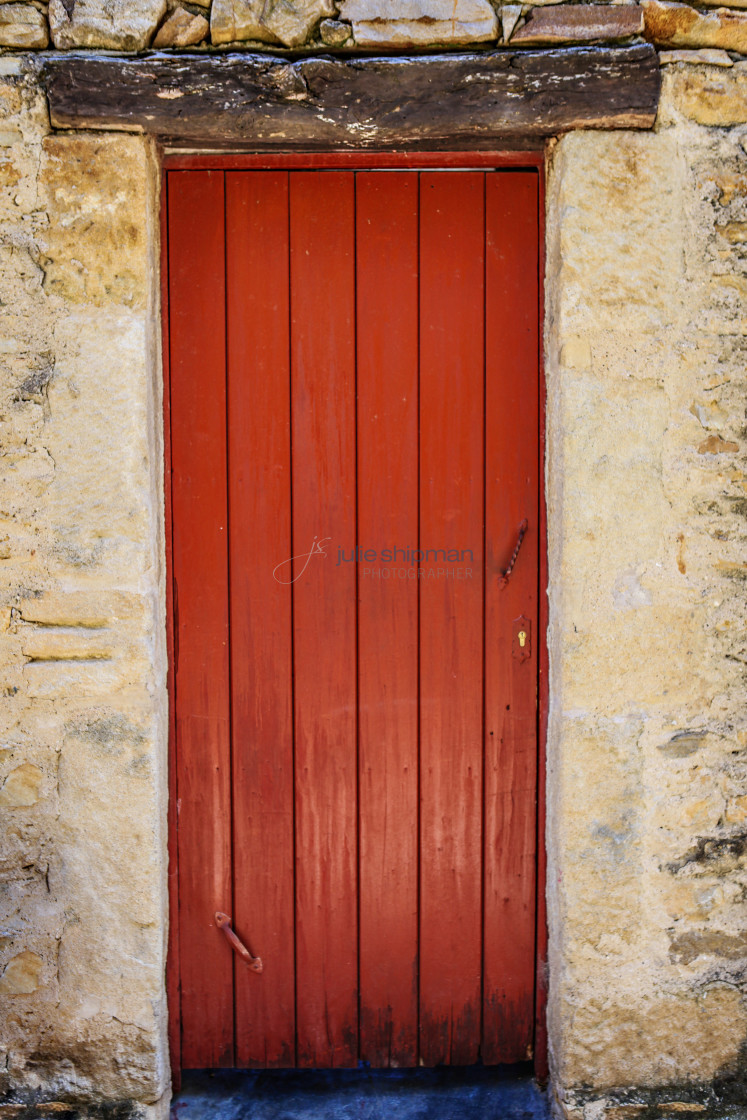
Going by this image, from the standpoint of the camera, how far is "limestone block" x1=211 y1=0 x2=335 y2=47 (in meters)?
1.74

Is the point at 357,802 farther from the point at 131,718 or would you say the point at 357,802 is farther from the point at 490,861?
the point at 131,718

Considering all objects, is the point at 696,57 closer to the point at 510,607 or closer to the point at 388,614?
the point at 510,607

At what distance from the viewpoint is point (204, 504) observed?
2020mm

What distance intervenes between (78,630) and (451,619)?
0.94 meters

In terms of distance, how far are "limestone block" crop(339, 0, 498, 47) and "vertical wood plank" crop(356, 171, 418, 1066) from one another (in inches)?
12.2

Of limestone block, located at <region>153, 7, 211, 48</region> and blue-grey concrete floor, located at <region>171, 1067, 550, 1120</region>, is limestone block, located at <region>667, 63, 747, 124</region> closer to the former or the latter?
limestone block, located at <region>153, 7, 211, 48</region>

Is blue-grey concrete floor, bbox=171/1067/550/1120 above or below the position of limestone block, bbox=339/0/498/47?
below

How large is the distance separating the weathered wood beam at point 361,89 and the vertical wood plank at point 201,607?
9.7 inches

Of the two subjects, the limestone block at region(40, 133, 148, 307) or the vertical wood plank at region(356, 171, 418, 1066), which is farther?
the vertical wood plank at region(356, 171, 418, 1066)

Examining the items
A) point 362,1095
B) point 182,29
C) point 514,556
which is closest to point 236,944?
point 362,1095

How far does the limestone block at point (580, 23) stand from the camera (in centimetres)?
174

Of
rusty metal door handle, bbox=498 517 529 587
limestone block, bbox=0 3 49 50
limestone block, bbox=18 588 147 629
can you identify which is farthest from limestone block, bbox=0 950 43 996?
limestone block, bbox=0 3 49 50

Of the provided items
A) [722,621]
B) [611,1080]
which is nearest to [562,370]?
[722,621]

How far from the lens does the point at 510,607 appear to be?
203 cm
